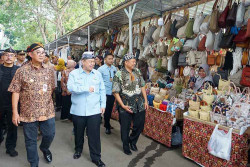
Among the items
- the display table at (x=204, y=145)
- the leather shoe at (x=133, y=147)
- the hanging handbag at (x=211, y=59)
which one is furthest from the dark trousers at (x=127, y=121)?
the hanging handbag at (x=211, y=59)

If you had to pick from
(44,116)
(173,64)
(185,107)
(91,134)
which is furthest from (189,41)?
(44,116)

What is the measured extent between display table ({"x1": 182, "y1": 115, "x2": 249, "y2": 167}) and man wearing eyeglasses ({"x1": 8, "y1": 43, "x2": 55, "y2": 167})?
7.22ft

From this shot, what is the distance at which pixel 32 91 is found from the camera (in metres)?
2.77

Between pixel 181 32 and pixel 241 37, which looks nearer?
pixel 241 37

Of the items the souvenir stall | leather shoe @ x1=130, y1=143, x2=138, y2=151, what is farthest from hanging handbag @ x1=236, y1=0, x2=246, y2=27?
leather shoe @ x1=130, y1=143, x2=138, y2=151

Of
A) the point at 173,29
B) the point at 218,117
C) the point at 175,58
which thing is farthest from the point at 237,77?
the point at 173,29

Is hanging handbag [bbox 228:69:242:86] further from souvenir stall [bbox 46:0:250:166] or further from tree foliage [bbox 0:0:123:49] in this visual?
tree foliage [bbox 0:0:123:49]

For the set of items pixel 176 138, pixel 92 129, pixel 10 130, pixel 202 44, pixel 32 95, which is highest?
pixel 202 44

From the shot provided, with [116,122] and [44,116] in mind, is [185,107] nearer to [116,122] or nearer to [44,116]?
[116,122]

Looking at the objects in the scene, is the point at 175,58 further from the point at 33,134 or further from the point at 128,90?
the point at 33,134

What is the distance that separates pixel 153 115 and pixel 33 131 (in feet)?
7.65

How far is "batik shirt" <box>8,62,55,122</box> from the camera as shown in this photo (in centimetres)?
273

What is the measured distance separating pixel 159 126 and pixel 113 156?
1096mm

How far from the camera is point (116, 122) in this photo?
5812mm
